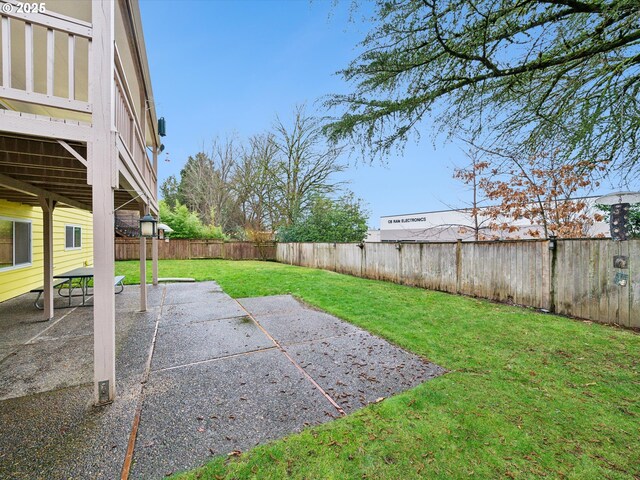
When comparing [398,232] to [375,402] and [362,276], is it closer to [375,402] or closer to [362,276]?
[362,276]

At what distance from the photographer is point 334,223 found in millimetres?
16062

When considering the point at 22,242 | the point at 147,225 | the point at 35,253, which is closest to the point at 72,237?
the point at 35,253

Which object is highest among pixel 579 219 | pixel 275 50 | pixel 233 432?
pixel 275 50

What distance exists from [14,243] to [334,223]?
1250 cm

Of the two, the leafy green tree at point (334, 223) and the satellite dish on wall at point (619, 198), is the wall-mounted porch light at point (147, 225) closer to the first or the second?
the satellite dish on wall at point (619, 198)

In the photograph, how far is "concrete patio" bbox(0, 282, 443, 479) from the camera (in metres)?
2.00

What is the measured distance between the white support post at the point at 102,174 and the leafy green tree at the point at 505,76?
2427 millimetres

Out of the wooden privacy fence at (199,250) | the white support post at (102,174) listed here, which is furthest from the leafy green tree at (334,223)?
the white support post at (102,174)

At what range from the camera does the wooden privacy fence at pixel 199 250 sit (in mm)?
16188

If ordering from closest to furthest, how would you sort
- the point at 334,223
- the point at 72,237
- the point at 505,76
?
the point at 505,76 → the point at 72,237 → the point at 334,223

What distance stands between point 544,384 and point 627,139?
2.81 m

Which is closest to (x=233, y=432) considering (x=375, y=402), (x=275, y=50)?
(x=375, y=402)

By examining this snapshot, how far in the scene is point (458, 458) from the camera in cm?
189

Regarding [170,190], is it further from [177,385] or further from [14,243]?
[177,385]
